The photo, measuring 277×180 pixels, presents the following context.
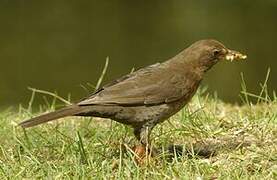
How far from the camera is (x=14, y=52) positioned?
18766 millimetres

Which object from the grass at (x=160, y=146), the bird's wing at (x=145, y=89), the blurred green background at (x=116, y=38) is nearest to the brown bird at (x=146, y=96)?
the bird's wing at (x=145, y=89)

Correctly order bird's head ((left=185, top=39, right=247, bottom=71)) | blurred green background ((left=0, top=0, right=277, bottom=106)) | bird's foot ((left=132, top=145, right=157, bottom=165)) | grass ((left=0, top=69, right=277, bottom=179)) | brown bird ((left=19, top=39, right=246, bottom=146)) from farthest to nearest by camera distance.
A: blurred green background ((left=0, top=0, right=277, bottom=106)), bird's head ((left=185, top=39, right=247, bottom=71)), brown bird ((left=19, top=39, right=246, bottom=146)), bird's foot ((left=132, top=145, right=157, bottom=165)), grass ((left=0, top=69, right=277, bottom=179))

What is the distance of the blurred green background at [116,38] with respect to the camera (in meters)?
16.5

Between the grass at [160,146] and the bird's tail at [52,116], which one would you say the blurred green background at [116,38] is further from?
the bird's tail at [52,116]

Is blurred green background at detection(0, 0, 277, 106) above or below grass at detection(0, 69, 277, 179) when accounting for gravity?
below

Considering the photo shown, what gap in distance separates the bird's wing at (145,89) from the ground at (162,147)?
0.34m

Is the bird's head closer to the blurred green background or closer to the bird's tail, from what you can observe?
the bird's tail

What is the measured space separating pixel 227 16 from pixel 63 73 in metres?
5.34

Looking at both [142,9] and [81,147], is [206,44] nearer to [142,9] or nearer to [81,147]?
[81,147]

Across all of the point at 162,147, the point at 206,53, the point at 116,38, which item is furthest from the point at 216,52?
the point at 116,38

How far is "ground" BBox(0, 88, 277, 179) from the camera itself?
6246 mm

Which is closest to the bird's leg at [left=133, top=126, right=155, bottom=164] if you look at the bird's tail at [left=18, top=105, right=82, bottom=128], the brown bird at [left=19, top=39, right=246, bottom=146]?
the brown bird at [left=19, top=39, right=246, bottom=146]

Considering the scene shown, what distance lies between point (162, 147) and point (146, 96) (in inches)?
18.1

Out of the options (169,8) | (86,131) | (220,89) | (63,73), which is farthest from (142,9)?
(86,131)
